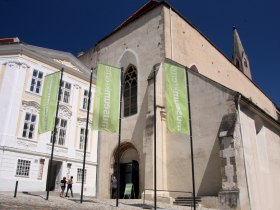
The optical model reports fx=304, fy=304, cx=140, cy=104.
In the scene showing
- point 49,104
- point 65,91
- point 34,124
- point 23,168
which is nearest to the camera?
point 49,104

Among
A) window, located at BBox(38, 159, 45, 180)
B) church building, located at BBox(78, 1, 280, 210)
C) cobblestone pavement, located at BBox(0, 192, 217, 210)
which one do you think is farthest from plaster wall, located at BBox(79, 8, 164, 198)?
cobblestone pavement, located at BBox(0, 192, 217, 210)

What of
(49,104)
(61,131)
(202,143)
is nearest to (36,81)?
(61,131)

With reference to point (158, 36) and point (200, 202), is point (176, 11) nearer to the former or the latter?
point (158, 36)

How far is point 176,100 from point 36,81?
1167 cm

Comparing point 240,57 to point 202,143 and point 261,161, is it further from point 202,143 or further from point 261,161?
point 202,143

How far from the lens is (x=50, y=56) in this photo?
23.2 metres

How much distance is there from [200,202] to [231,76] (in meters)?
18.4

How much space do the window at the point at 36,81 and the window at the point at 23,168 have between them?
498 centimetres

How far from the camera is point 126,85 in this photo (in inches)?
916

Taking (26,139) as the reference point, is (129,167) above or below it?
below

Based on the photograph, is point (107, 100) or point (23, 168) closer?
point (107, 100)

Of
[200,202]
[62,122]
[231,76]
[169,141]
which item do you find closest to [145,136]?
[169,141]

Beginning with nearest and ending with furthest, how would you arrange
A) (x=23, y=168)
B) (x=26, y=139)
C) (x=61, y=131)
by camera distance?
1. (x=23, y=168)
2. (x=26, y=139)
3. (x=61, y=131)

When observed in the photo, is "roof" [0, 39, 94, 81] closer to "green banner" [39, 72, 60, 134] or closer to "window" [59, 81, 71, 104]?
"window" [59, 81, 71, 104]
